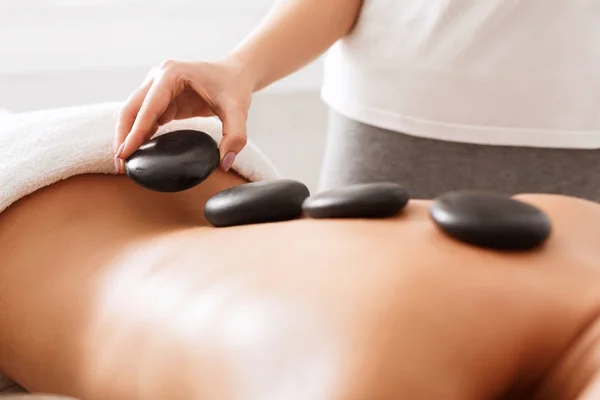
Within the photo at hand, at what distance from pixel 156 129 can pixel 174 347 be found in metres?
0.28

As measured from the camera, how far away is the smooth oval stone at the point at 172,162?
22.3 inches

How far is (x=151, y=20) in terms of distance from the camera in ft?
4.79

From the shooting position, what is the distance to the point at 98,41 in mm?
1444

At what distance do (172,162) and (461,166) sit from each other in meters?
0.52

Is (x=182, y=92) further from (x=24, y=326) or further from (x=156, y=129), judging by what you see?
(x=24, y=326)

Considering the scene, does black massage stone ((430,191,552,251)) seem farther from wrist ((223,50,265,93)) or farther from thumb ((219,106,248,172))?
wrist ((223,50,265,93))

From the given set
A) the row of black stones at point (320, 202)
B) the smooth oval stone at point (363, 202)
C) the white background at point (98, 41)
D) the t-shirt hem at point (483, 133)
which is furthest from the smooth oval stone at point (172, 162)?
the white background at point (98, 41)

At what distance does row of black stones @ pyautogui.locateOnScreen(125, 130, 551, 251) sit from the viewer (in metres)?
0.42

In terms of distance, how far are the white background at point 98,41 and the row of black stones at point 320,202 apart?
91cm

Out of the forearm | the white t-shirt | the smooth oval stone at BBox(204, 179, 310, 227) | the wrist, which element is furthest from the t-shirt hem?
the smooth oval stone at BBox(204, 179, 310, 227)

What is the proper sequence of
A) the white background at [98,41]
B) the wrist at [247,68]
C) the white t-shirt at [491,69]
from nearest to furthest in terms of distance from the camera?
the wrist at [247,68] → the white t-shirt at [491,69] → the white background at [98,41]

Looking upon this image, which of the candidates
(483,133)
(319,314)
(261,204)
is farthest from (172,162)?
(483,133)

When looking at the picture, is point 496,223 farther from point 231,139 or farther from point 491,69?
point 491,69

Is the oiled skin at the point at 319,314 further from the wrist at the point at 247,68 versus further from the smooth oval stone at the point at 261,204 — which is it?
the wrist at the point at 247,68
